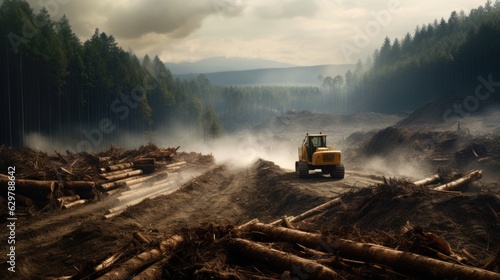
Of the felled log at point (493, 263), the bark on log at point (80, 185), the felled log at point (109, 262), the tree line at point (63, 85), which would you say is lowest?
the bark on log at point (80, 185)

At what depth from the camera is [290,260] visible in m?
6.64

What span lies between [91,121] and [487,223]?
213 feet

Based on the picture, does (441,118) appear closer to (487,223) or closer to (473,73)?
(473,73)

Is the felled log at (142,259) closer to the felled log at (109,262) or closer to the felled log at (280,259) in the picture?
the felled log at (109,262)

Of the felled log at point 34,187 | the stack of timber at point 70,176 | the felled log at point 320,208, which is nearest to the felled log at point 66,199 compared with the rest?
the stack of timber at point 70,176

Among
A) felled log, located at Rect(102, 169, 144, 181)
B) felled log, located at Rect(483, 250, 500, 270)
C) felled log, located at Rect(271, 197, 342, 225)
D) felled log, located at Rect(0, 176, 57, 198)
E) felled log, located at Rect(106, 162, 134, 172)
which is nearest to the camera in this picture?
felled log, located at Rect(483, 250, 500, 270)

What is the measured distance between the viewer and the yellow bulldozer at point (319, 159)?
23.1 meters

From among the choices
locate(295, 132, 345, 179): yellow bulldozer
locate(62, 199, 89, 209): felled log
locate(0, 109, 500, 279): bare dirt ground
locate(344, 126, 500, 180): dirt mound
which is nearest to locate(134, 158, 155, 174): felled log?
locate(0, 109, 500, 279): bare dirt ground

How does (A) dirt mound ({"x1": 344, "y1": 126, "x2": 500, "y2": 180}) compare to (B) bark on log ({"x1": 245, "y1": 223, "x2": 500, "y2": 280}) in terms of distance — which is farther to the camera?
(A) dirt mound ({"x1": 344, "y1": 126, "x2": 500, "y2": 180})

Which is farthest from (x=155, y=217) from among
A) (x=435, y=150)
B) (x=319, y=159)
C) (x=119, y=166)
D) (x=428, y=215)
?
(x=435, y=150)

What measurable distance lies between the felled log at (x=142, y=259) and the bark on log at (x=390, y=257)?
2137 mm

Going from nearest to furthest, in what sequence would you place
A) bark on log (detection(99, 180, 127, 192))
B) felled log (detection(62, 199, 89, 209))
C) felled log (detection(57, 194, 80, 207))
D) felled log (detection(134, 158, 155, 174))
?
felled log (detection(57, 194, 80, 207)) < felled log (detection(62, 199, 89, 209)) < bark on log (detection(99, 180, 127, 192)) < felled log (detection(134, 158, 155, 174))

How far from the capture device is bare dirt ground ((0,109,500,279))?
23.4 feet

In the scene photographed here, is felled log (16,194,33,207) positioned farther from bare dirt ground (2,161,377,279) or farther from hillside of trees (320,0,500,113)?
hillside of trees (320,0,500,113)
